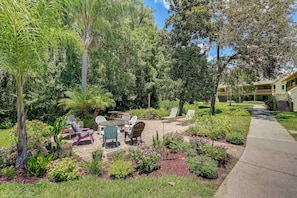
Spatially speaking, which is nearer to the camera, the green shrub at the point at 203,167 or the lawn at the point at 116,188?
the lawn at the point at 116,188

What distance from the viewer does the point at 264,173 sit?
411 centimetres

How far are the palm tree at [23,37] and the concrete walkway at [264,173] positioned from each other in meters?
5.29

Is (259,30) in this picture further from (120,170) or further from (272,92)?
(272,92)

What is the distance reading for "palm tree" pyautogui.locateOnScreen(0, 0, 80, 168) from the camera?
10.7 feet

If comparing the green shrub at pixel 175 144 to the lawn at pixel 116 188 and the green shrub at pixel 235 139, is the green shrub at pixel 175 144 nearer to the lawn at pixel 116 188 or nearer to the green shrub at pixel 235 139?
the lawn at pixel 116 188

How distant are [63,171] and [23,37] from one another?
3.24 m

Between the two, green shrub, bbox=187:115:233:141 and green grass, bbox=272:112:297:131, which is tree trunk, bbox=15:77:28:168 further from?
green grass, bbox=272:112:297:131

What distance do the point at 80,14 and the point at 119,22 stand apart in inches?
160

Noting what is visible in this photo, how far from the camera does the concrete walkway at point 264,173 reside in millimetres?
3330

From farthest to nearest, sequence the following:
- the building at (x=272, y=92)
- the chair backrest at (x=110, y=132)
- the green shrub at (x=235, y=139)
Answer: the building at (x=272, y=92), the green shrub at (x=235, y=139), the chair backrest at (x=110, y=132)

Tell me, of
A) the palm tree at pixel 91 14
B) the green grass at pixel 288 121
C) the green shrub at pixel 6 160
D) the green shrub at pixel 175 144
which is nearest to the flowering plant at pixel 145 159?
the green shrub at pixel 175 144

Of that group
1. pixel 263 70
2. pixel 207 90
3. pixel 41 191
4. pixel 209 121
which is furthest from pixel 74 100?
pixel 263 70

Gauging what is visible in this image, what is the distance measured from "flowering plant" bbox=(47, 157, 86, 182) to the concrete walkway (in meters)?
3.21

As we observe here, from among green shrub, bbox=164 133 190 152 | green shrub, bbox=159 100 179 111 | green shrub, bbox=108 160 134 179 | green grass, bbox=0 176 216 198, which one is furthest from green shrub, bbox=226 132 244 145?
green shrub, bbox=159 100 179 111
